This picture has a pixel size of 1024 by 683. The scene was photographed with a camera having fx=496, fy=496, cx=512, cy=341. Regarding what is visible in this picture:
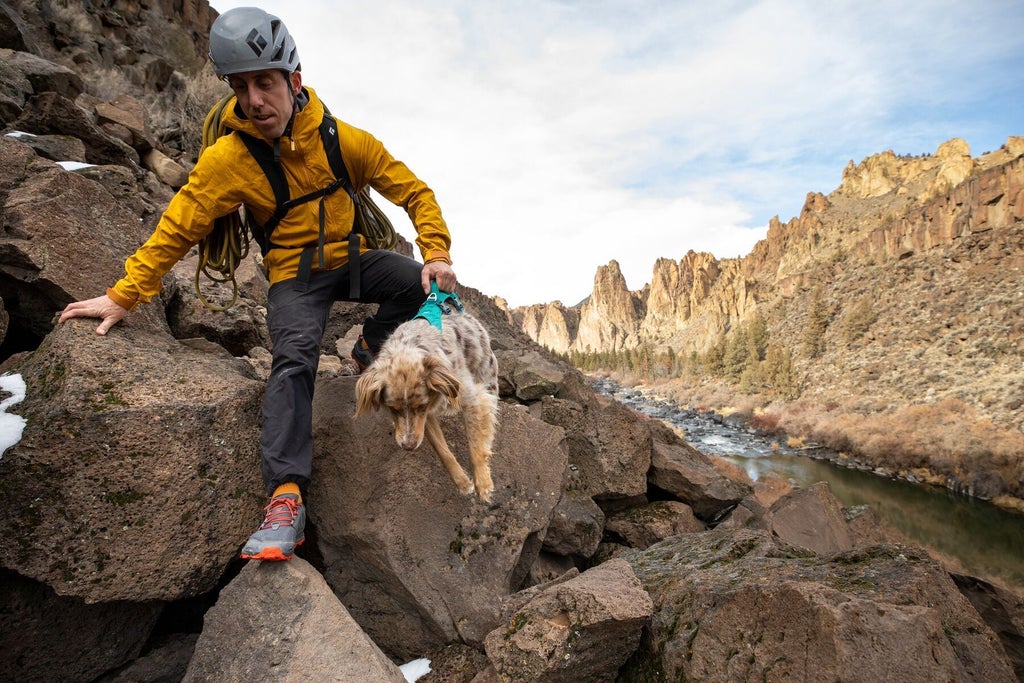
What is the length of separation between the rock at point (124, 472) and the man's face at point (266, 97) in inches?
79.2

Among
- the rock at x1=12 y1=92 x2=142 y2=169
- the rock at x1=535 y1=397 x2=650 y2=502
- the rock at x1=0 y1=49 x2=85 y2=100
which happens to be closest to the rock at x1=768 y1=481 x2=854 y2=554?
the rock at x1=535 y1=397 x2=650 y2=502

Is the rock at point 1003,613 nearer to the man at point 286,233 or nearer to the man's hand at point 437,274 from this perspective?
the man's hand at point 437,274

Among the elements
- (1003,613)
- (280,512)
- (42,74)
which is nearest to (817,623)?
(280,512)

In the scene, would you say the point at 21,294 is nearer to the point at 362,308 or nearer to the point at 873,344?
the point at 362,308

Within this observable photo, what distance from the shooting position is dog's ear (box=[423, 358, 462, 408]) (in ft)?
12.3

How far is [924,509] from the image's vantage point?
85.8 feet

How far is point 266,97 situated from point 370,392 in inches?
91.0

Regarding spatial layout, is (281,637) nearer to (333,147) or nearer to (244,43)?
(333,147)

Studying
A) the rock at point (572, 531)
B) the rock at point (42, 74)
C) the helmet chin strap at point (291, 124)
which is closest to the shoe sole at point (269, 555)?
the helmet chin strap at point (291, 124)

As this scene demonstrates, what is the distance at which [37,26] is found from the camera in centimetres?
1554

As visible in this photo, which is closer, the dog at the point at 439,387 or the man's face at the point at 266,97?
the man's face at the point at 266,97

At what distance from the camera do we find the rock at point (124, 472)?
3109 mm

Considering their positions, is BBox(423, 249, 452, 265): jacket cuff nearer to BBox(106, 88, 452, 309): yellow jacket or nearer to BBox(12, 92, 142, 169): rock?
BBox(106, 88, 452, 309): yellow jacket

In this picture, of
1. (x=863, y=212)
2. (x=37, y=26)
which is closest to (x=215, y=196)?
(x=37, y=26)
